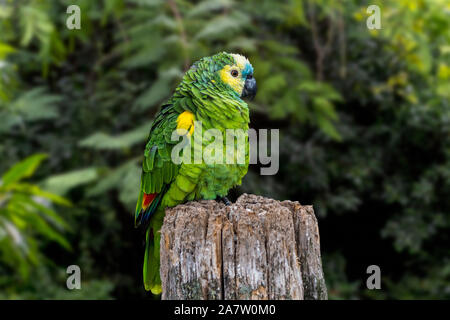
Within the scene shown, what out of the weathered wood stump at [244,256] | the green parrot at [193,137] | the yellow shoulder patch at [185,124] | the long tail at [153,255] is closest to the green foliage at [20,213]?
the long tail at [153,255]

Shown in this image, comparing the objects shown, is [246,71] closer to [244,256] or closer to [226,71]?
[226,71]

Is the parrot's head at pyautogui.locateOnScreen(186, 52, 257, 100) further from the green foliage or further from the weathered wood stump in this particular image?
the green foliage

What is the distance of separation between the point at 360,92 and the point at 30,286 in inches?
182

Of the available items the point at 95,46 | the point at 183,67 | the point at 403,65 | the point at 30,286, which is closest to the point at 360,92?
the point at 403,65

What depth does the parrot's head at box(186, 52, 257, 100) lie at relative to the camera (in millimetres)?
2641

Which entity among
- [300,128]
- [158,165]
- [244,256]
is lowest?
[244,256]

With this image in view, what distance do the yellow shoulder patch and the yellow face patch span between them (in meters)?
0.30

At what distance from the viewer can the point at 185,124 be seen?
2525mm

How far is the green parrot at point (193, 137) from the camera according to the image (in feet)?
8.36

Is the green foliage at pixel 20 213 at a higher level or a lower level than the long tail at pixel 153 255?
higher

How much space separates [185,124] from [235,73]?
442 mm

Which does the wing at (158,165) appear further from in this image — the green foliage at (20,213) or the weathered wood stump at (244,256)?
the green foliage at (20,213)

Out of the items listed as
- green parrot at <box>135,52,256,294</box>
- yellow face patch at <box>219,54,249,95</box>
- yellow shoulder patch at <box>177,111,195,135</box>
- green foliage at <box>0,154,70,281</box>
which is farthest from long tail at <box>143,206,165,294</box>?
green foliage at <box>0,154,70,281</box>

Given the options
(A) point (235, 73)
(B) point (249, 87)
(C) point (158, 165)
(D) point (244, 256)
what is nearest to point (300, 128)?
(B) point (249, 87)
